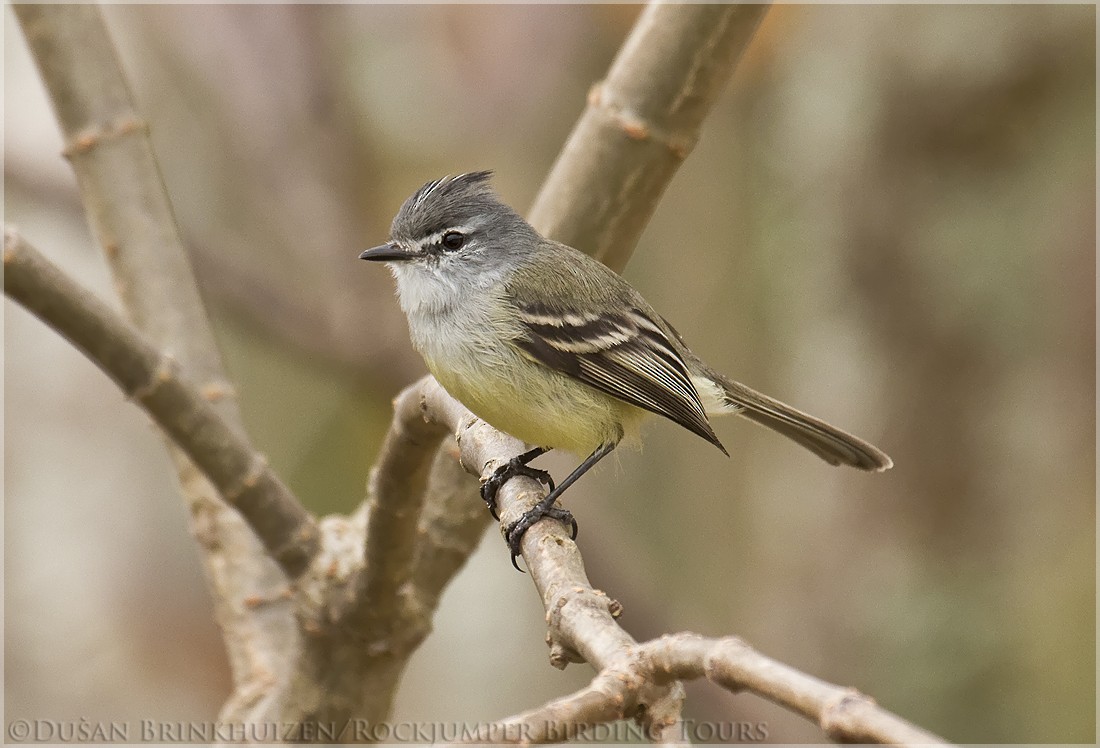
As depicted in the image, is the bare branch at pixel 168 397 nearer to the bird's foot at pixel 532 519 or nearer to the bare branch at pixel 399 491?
the bare branch at pixel 399 491

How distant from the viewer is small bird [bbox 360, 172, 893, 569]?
3.26 m

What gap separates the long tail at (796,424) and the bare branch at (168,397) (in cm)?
160

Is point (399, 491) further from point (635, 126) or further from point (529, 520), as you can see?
point (635, 126)

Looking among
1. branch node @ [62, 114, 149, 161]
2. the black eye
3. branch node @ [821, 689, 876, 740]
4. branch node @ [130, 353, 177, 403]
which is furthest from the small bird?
branch node @ [821, 689, 876, 740]

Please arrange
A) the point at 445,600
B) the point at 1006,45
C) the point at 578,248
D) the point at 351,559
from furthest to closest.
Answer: the point at 445,600
the point at 1006,45
the point at 578,248
the point at 351,559

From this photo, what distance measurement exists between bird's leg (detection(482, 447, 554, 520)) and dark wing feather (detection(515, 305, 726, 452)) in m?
0.31

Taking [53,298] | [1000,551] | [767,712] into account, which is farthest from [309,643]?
[1000,551]

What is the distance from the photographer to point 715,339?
747 cm

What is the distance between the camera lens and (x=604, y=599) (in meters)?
1.83

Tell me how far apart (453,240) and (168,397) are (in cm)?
124

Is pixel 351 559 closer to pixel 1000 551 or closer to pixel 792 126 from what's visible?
pixel 1000 551

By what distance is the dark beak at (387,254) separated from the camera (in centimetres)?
351

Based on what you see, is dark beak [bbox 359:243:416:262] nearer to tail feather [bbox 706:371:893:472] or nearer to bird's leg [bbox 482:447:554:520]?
bird's leg [bbox 482:447:554:520]

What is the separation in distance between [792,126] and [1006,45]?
131cm
